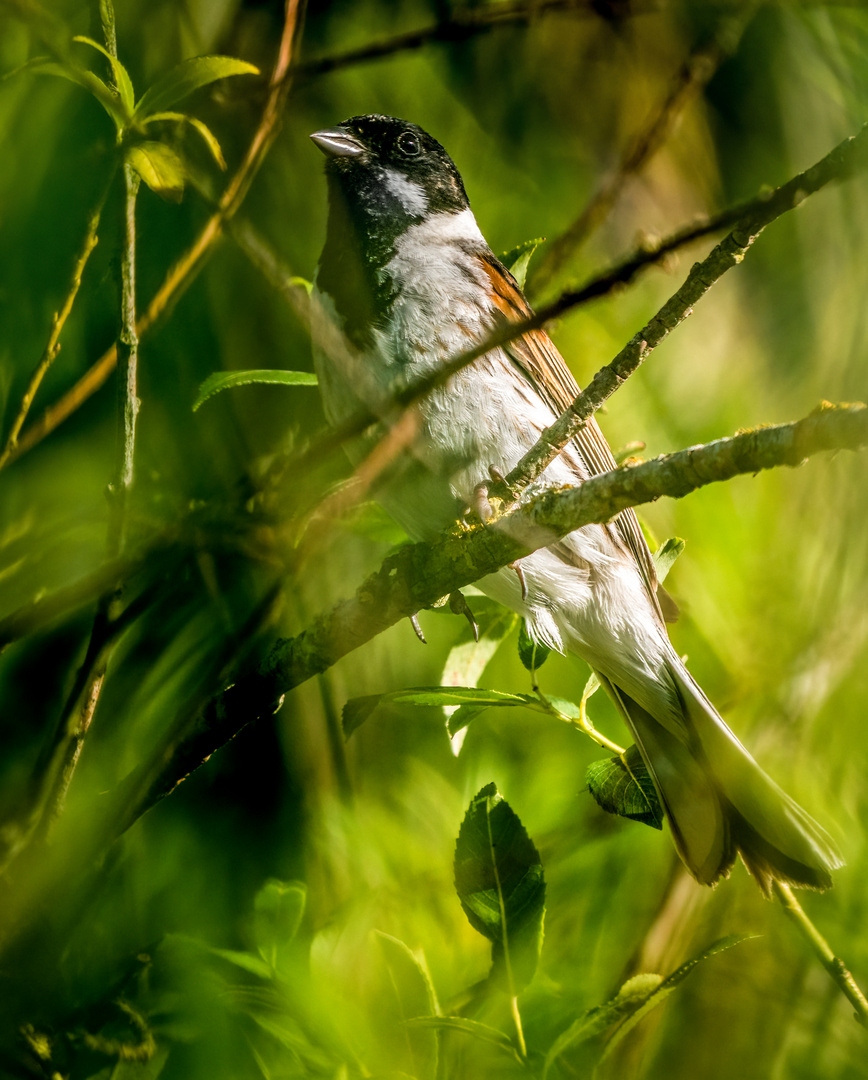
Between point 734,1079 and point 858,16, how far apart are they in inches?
73.7

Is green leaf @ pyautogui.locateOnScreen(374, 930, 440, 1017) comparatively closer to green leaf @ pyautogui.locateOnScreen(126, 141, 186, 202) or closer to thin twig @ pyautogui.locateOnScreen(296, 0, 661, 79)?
green leaf @ pyautogui.locateOnScreen(126, 141, 186, 202)

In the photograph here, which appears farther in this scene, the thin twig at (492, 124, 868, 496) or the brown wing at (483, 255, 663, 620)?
the brown wing at (483, 255, 663, 620)

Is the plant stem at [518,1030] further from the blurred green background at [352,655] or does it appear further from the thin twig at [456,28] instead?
the thin twig at [456,28]

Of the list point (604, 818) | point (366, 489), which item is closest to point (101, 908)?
point (366, 489)

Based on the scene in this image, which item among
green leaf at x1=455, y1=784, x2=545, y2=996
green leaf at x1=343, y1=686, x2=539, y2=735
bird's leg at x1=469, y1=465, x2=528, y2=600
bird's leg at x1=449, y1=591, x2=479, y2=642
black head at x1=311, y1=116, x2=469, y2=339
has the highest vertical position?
black head at x1=311, y1=116, x2=469, y2=339

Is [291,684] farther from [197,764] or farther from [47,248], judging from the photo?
[47,248]

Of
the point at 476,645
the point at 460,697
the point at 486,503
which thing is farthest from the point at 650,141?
the point at 460,697

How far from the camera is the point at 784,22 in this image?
6.68 feet

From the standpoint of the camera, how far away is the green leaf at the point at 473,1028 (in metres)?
0.95

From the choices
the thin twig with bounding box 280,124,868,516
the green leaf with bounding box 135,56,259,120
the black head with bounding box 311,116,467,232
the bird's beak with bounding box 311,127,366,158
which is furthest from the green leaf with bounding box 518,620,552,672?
the bird's beak with bounding box 311,127,366,158

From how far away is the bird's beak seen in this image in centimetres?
176

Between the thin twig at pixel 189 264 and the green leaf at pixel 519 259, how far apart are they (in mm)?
404

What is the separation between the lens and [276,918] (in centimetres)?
110

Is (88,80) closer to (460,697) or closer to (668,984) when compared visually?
(460,697)
